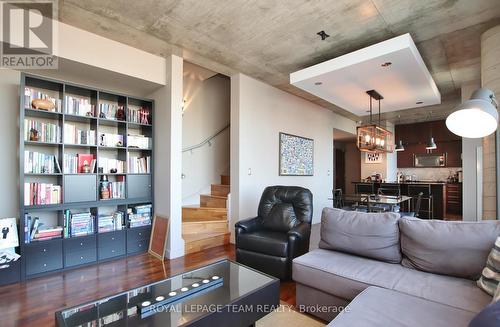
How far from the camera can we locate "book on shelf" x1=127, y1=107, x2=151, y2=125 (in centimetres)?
371

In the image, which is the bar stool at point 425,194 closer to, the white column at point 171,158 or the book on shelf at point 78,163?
the white column at point 171,158

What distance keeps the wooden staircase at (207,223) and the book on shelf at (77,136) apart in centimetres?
177

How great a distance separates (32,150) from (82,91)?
3.05ft

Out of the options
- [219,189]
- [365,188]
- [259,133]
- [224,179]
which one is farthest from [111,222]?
[365,188]

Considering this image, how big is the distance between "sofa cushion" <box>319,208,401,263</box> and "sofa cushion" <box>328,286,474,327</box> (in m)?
0.54

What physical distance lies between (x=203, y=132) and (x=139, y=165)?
1.74 metres

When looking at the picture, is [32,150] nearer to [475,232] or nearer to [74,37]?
[74,37]

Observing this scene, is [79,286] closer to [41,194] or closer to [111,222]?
[111,222]

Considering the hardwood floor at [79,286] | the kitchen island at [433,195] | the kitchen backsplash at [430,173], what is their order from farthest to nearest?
the kitchen backsplash at [430,173], the kitchen island at [433,195], the hardwood floor at [79,286]

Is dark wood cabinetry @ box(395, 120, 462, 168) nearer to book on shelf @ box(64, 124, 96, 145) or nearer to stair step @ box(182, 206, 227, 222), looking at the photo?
stair step @ box(182, 206, 227, 222)

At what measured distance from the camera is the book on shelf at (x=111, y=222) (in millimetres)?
3373

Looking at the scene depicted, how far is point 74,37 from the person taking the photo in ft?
9.76

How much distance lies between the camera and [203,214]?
4.52 metres

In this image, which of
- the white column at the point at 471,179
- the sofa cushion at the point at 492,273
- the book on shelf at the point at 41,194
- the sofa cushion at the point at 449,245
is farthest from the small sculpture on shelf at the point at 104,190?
the white column at the point at 471,179
